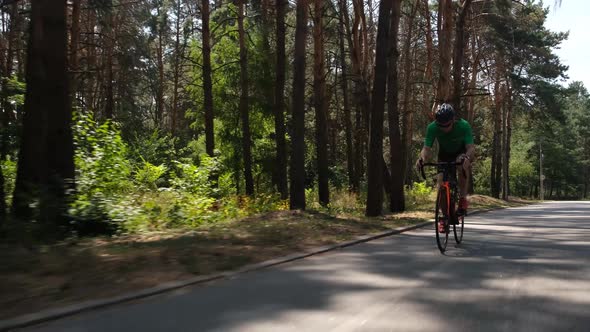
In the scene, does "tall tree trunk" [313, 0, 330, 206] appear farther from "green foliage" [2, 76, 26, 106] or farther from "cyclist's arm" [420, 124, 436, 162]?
"cyclist's arm" [420, 124, 436, 162]

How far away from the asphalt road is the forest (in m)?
3.87

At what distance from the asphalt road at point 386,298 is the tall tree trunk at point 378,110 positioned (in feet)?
23.8

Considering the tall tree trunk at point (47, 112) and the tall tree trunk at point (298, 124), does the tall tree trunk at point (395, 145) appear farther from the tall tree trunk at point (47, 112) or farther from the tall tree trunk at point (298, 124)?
the tall tree trunk at point (47, 112)

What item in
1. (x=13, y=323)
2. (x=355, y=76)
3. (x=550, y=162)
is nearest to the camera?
(x=13, y=323)

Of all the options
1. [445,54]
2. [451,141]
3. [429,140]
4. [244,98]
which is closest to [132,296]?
[429,140]

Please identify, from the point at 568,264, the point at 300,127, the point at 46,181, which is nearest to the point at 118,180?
the point at 46,181

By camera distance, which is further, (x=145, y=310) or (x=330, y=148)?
(x=330, y=148)

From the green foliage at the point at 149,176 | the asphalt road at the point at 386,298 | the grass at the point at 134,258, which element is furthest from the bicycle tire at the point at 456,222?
the green foliage at the point at 149,176

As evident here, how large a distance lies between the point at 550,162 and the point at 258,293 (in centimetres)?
8763

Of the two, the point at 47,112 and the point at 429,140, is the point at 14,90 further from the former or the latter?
the point at 429,140

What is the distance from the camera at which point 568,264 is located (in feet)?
22.3

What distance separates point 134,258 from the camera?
6.95m

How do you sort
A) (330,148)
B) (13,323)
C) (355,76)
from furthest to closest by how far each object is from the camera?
1. (330,148)
2. (355,76)
3. (13,323)

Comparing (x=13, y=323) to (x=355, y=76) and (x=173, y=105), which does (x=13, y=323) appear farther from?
(x=173, y=105)
